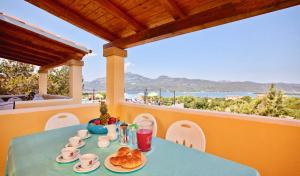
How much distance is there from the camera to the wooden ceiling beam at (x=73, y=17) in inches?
84.9

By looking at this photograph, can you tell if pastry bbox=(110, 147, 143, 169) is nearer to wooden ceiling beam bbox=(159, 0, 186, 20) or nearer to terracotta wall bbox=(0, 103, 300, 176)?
terracotta wall bbox=(0, 103, 300, 176)

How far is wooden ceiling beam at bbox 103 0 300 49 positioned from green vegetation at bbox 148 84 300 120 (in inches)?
167

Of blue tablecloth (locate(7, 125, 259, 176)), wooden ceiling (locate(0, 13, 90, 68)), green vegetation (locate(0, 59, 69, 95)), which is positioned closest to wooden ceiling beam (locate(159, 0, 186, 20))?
blue tablecloth (locate(7, 125, 259, 176))

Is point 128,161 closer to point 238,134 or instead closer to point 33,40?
point 238,134

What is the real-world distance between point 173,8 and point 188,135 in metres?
1.46

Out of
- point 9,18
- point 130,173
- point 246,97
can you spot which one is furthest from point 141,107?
point 246,97

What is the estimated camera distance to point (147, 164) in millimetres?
875

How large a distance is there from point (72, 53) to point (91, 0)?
3.09 meters

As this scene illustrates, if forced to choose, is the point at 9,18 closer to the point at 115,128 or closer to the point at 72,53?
the point at 72,53

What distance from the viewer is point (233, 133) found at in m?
1.66

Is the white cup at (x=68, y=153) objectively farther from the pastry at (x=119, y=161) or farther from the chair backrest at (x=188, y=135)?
the chair backrest at (x=188, y=135)

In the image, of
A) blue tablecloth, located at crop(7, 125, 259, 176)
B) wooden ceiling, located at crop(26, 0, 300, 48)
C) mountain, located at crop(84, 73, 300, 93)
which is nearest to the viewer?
blue tablecloth, located at crop(7, 125, 259, 176)

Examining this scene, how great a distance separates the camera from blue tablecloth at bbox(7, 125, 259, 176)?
782 millimetres

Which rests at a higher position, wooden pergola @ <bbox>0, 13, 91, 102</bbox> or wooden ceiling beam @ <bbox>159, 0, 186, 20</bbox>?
wooden pergola @ <bbox>0, 13, 91, 102</bbox>
